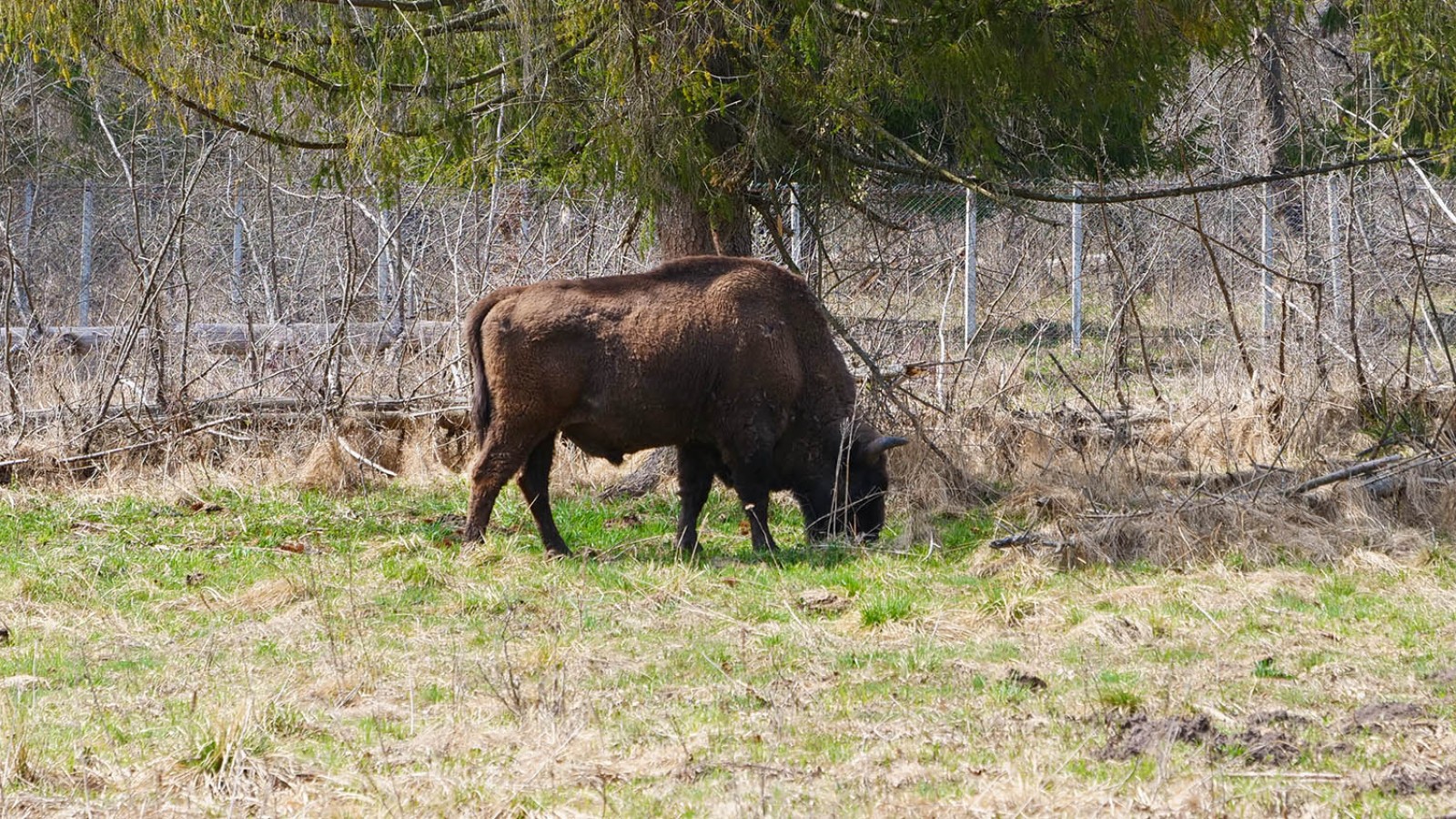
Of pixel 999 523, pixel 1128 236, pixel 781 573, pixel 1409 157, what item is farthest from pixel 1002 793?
pixel 1128 236

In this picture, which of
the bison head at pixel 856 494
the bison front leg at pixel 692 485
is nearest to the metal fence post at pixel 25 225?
the bison front leg at pixel 692 485

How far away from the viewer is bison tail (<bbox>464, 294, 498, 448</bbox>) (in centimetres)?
915

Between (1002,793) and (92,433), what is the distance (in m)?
9.64

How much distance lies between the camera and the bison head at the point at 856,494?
9.42 m

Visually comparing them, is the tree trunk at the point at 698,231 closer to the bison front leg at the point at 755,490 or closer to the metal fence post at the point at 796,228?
the metal fence post at the point at 796,228

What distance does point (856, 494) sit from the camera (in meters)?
9.59

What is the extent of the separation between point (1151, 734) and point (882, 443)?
4603 mm

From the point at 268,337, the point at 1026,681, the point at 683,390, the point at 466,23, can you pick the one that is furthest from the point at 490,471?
the point at 268,337

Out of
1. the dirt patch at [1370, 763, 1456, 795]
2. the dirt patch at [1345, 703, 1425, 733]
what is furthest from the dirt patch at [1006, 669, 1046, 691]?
the dirt patch at [1370, 763, 1456, 795]

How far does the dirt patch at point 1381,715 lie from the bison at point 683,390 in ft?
13.7

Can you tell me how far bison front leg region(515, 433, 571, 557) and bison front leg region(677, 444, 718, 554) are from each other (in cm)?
78

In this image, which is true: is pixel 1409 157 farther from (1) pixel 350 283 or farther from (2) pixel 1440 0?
(1) pixel 350 283

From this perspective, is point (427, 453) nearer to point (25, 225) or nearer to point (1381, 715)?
point (1381, 715)

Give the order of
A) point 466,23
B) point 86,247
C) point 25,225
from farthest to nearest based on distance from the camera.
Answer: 1. point 25,225
2. point 86,247
3. point 466,23
